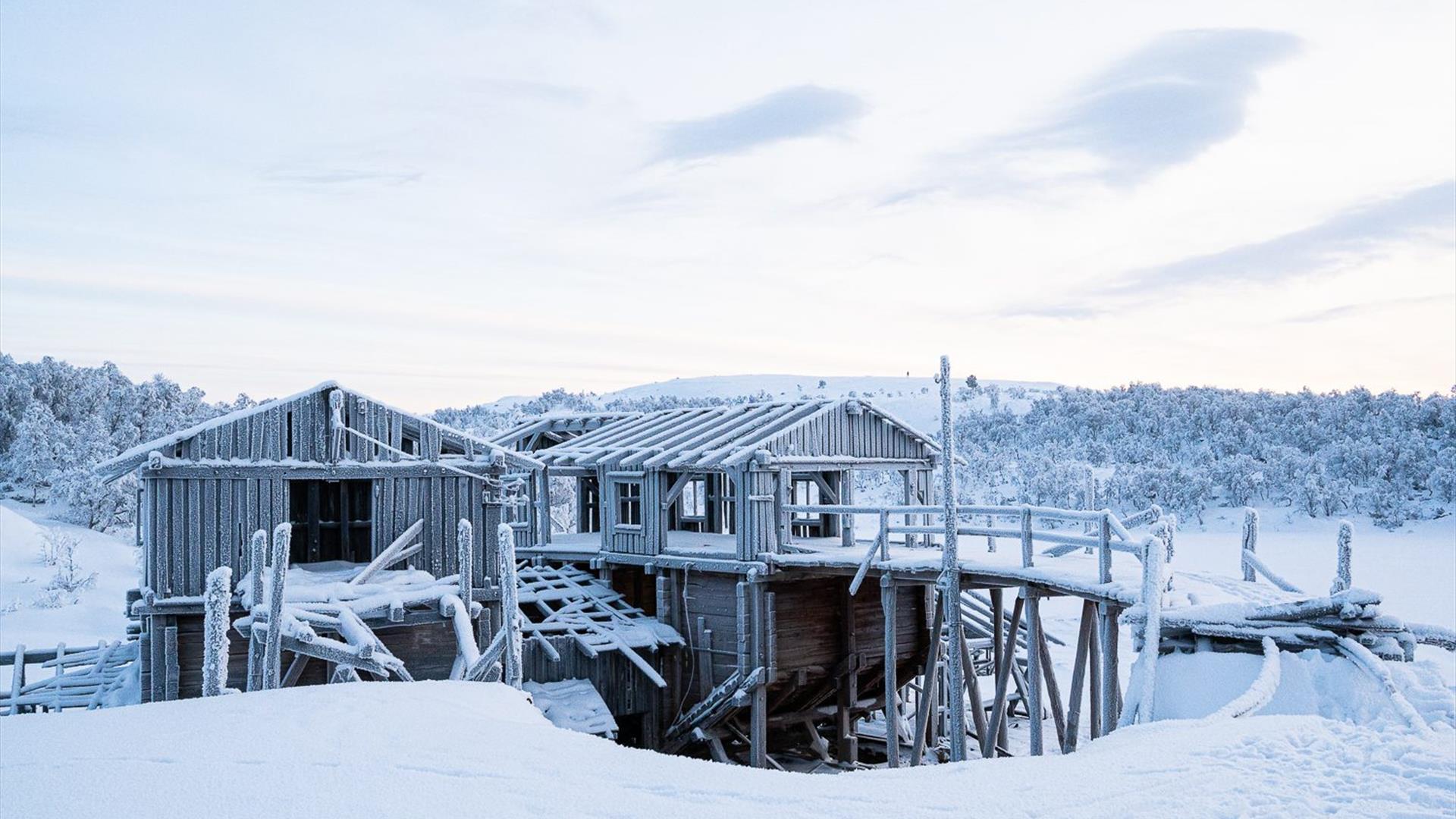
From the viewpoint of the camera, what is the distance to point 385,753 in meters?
7.20

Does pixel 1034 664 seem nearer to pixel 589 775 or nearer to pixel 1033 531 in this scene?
pixel 1033 531

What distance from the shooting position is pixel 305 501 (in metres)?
22.1

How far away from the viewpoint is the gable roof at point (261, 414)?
58.4 feet

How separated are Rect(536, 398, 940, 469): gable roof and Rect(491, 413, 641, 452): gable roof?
3.36 metres

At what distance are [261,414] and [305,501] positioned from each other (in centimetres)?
362

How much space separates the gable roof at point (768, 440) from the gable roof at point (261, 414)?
424 cm

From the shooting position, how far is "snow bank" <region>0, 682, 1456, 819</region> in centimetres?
602

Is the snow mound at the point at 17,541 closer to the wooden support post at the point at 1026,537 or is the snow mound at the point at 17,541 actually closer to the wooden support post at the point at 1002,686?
the wooden support post at the point at 1002,686

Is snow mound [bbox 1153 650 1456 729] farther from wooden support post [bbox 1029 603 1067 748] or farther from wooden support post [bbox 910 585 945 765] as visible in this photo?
wooden support post [bbox 910 585 945 765]

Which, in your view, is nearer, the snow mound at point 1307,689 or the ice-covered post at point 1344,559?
the snow mound at point 1307,689

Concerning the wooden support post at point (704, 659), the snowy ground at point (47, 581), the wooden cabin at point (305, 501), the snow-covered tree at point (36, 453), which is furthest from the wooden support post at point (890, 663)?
the snow-covered tree at point (36, 453)

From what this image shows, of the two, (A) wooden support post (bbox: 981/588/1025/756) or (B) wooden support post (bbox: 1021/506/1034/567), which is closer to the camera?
(B) wooden support post (bbox: 1021/506/1034/567)

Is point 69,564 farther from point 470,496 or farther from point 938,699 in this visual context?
point 938,699

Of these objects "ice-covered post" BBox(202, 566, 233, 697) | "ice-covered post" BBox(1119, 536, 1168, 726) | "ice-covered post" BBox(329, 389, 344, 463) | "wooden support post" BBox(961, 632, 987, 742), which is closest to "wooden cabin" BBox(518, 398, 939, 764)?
"wooden support post" BBox(961, 632, 987, 742)
